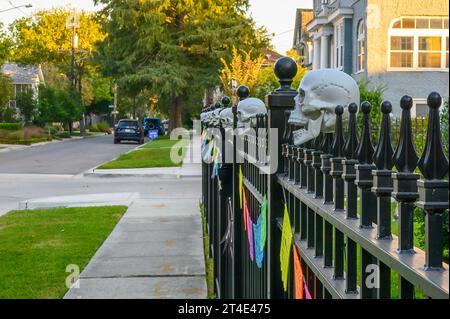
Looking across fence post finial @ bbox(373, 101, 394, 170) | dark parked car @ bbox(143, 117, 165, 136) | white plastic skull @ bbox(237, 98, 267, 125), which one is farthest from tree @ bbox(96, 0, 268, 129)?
fence post finial @ bbox(373, 101, 394, 170)

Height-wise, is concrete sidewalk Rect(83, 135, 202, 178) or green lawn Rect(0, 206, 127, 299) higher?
concrete sidewalk Rect(83, 135, 202, 178)

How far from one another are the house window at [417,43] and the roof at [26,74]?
60643 mm

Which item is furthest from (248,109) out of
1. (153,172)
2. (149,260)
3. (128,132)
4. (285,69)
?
(128,132)

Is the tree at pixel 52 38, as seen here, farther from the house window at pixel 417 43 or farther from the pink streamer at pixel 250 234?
the pink streamer at pixel 250 234

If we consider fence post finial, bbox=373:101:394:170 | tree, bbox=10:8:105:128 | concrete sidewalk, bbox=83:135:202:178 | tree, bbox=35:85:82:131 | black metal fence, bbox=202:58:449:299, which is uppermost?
tree, bbox=10:8:105:128

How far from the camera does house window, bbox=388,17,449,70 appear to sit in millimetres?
25938

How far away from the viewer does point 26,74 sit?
81875mm

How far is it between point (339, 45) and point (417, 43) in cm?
516

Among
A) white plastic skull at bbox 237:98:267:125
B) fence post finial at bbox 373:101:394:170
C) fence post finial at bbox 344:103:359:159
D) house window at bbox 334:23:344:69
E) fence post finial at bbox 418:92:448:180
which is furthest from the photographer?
house window at bbox 334:23:344:69

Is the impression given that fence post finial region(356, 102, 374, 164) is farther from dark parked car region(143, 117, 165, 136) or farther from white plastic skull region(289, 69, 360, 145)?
dark parked car region(143, 117, 165, 136)

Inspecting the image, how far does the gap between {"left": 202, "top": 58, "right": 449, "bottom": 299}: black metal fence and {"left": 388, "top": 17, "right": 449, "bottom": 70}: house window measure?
2336cm

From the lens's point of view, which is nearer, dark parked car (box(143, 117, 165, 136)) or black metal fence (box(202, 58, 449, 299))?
black metal fence (box(202, 58, 449, 299))

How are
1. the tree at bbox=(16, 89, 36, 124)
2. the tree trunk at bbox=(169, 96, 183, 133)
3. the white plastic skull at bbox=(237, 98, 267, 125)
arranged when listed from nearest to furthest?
the white plastic skull at bbox=(237, 98, 267, 125) < the tree trunk at bbox=(169, 96, 183, 133) < the tree at bbox=(16, 89, 36, 124)
